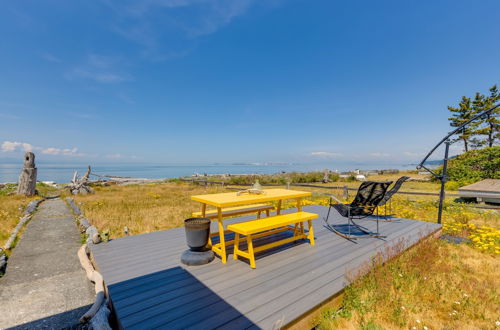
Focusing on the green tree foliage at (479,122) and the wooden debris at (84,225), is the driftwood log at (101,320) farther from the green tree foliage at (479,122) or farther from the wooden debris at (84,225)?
the green tree foliage at (479,122)

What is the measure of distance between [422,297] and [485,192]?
28.2 feet

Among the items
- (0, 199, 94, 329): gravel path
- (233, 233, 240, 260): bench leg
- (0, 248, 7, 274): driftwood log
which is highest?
(233, 233, 240, 260): bench leg

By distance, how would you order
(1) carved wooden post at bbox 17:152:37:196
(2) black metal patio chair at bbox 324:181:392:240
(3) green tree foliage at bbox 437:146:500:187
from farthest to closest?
(3) green tree foliage at bbox 437:146:500:187, (1) carved wooden post at bbox 17:152:37:196, (2) black metal patio chair at bbox 324:181:392:240

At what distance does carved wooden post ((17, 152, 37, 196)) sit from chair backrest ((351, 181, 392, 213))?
1573 cm

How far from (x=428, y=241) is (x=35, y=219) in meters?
11.5

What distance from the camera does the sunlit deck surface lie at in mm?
2219

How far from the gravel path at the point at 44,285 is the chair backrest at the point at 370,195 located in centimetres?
514

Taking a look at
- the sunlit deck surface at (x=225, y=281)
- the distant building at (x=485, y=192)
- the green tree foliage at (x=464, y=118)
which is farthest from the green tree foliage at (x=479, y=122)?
the sunlit deck surface at (x=225, y=281)

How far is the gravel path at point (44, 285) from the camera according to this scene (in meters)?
2.88

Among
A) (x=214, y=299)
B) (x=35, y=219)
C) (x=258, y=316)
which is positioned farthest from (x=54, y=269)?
(x=35, y=219)

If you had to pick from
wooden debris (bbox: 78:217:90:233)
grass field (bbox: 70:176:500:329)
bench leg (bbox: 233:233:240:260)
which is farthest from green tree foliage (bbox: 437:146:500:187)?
wooden debris (bbox: 78:217:90:233)

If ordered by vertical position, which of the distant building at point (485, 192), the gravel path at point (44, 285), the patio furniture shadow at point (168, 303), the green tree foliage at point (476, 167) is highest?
the green tree foliage at point (476, 167)

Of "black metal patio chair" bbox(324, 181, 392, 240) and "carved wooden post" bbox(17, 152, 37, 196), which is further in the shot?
"carved wooden post" bbox(17, 152, 37, 196)

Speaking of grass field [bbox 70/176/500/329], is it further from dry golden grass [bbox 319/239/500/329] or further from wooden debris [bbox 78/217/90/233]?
wooden debris [bbox 78/217/90/233]
